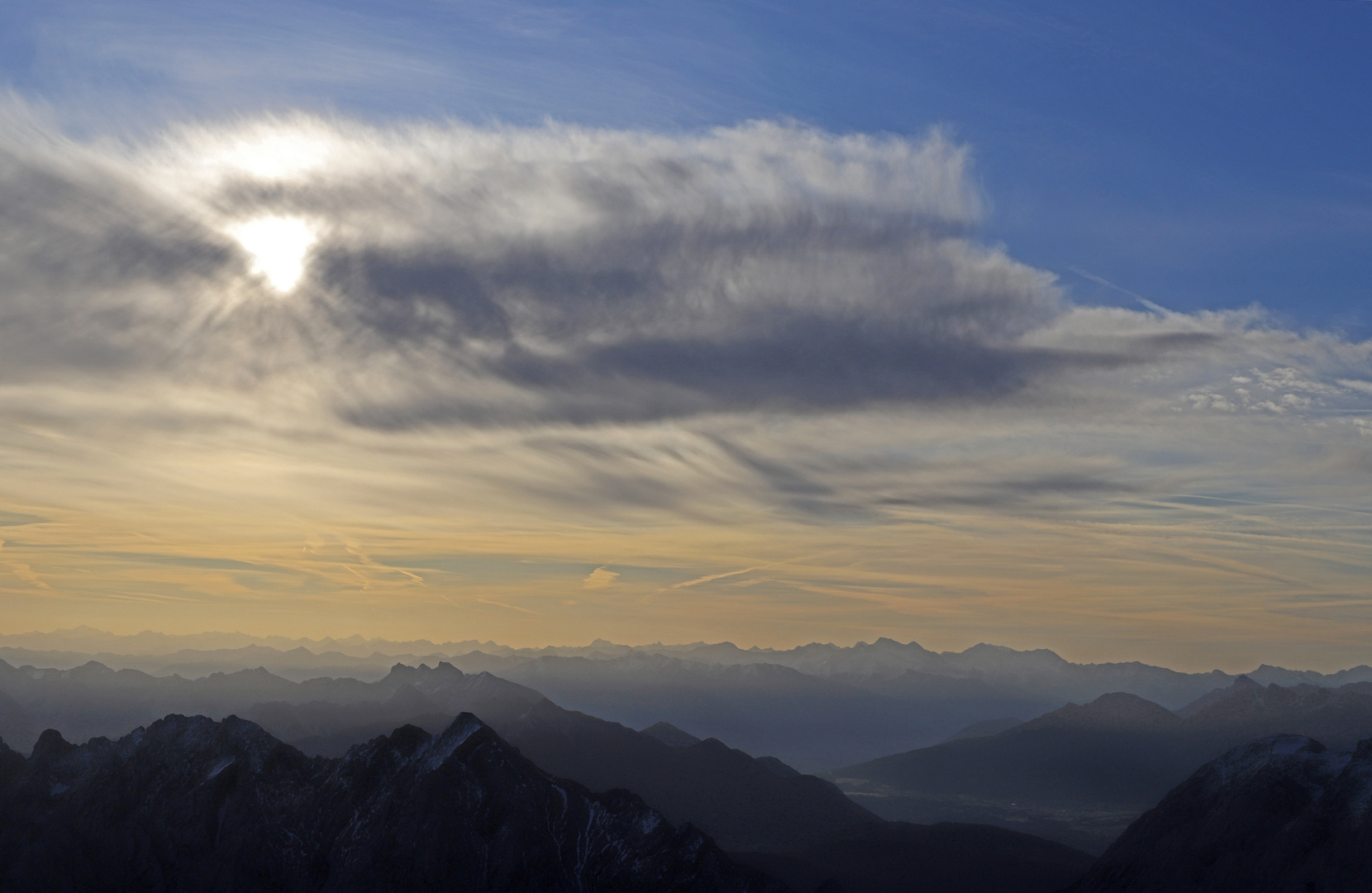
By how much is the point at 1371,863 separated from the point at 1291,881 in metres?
13.3

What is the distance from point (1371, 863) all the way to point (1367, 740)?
28899 millimetres

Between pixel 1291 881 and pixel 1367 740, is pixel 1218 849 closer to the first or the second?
pixel 1291 881

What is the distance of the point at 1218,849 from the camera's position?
7736 inches

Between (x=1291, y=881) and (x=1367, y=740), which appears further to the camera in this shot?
(x=1367, y=740)

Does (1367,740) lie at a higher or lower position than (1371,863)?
higher

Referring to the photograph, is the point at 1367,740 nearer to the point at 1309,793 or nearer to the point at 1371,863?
the point at 1309,793

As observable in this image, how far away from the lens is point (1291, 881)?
18262 cm

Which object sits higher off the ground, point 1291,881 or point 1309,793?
point 1309,793

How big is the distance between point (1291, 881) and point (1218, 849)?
15130 mm

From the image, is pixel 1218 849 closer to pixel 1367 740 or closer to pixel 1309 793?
pixel 1309 793

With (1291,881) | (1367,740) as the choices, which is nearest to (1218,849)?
(1291,881)

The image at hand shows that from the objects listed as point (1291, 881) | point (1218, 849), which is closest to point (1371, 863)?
point (1291, 881)

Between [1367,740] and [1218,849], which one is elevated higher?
[1367,740]

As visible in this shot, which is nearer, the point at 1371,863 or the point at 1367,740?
the point at 1371,863
